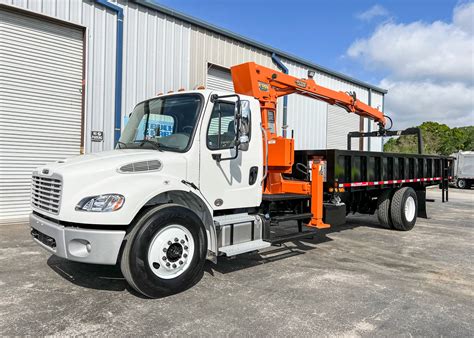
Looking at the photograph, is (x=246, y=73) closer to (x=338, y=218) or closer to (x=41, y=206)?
(x=338, y=218)

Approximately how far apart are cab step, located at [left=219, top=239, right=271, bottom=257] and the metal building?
6501mm

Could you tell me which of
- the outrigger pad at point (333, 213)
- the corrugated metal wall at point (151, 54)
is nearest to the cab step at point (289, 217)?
the outrigger pad at point (333, 213)

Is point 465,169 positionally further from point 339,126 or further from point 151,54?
point 151,54

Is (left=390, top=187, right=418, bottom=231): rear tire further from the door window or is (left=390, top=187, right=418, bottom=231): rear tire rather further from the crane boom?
the door window

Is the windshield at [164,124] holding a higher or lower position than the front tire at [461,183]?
higher

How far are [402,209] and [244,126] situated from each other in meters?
5.38

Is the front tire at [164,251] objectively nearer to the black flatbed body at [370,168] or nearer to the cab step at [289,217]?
the cab step at [289,217]

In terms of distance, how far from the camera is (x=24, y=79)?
9289 millimetres

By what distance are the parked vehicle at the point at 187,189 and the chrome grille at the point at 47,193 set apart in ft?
0.04

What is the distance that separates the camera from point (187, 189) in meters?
4.69

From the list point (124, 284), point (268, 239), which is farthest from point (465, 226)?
point (124, 284)

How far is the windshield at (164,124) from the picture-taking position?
495cm

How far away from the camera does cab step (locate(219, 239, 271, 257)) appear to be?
16.0 ft

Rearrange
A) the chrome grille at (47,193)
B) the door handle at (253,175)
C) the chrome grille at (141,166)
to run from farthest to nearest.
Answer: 1. the door handle at (253,175)
2. the chrome grille at (141,166)
3. the chrome grille at (47,193)
